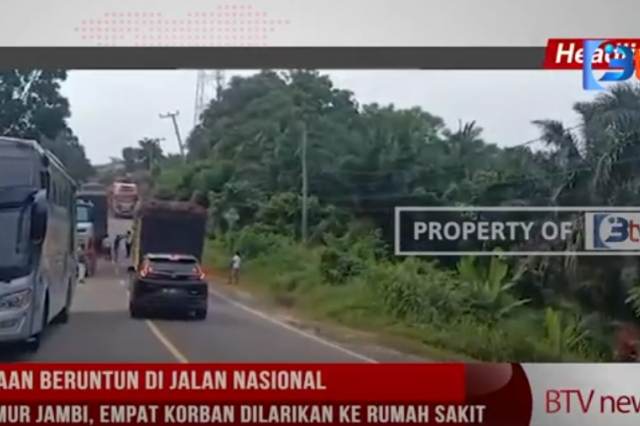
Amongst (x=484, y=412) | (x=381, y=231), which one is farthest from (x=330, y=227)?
(x=484, y=412)

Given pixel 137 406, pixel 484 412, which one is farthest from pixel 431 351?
pixel 137 406

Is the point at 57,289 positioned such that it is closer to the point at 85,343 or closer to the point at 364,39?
the point at 85,343

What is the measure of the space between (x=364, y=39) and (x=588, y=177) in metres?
0.98

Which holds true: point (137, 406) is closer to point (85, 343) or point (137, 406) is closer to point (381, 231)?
point (85, 343)

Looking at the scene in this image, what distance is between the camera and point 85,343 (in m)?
5.54

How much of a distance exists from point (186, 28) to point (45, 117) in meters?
0.62

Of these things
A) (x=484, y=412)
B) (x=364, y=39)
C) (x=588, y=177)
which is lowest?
(x=484, y=412)

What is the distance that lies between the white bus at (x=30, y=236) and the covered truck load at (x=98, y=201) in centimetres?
4

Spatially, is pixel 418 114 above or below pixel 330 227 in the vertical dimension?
above

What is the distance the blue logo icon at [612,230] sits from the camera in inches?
219

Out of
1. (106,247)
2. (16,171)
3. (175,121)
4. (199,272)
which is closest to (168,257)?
(199,272)

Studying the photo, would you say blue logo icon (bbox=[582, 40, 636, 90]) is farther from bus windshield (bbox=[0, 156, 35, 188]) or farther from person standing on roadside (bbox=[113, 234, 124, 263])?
bus windshield (bbox=[0, 156, 35, 188])

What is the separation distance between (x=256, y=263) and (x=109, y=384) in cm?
70

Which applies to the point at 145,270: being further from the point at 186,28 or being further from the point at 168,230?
the point at 186,28
